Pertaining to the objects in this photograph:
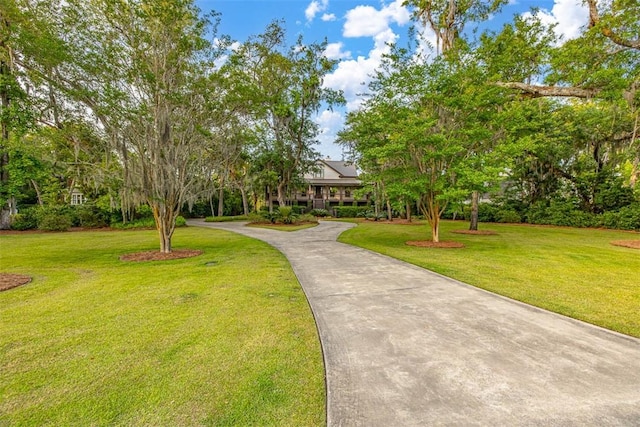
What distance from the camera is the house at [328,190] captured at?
36.8 meters

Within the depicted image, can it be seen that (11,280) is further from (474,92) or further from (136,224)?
(136,224)

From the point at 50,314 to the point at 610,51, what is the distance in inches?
675

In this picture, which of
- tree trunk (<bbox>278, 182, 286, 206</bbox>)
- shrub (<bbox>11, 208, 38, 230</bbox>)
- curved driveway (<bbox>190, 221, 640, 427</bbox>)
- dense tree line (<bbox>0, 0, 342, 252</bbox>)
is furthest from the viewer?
tree trunk (<bbox>278, 182, 286, 206</bbox>)

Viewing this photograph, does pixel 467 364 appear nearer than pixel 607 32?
Yes

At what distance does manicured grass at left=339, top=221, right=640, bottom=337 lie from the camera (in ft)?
14.8

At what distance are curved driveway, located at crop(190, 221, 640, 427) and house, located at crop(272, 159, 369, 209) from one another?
31.5 m

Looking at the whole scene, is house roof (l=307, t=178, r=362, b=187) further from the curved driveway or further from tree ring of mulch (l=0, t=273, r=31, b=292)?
the curved driveway

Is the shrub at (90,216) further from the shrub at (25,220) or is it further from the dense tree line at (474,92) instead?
the dense tree line at (474,92)

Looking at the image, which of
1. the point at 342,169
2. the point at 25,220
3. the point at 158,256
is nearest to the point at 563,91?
the point at 158,256

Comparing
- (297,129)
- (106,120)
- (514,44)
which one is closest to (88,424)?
(106,120)

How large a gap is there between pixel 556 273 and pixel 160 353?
8190 millimetres

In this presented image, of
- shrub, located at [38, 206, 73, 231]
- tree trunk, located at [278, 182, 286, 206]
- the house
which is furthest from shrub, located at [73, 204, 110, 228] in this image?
the house

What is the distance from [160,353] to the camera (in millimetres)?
3299

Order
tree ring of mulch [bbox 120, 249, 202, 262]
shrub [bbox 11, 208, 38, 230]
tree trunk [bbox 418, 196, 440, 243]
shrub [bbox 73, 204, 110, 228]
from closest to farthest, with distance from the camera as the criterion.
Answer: tree ring of mulch [bbox 120, 249, 202, 262]
tree trunk [bbox 418, 196, 440, 243]
shrub [bbox 11, 208, 38, 230]
shrub [bbox 73, 204, 110, 228]
